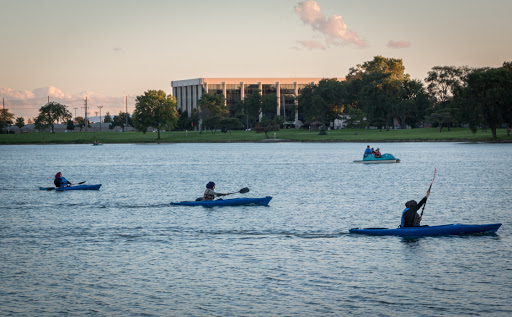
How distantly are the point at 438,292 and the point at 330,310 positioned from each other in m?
4.31

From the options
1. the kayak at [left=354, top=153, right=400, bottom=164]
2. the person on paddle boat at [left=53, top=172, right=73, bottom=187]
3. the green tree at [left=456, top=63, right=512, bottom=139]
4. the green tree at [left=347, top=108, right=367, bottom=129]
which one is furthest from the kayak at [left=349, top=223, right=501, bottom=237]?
the green tree at [left=347, top=108, right=367, bottom=129]

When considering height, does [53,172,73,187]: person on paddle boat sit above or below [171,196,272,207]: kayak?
above

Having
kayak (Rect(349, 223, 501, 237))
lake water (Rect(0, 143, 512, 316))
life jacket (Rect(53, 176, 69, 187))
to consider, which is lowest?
lake water (Rect(0, 143, 512, 316))

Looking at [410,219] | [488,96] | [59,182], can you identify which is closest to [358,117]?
[488,96]

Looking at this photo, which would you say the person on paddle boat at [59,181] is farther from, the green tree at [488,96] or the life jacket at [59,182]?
the green tree at [488,96]

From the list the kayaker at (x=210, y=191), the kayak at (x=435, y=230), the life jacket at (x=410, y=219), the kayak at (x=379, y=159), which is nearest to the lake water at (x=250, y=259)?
the kayak at (x=435, y=230)

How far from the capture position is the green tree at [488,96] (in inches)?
5084

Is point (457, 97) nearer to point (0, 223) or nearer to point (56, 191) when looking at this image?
point (56, 191)

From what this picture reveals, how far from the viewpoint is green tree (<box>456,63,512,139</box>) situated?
129125mm

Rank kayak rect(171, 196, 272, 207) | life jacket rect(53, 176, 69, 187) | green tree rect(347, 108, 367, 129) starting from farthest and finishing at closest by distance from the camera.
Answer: green tree rect(347, 108, 367, 129) → life jacket rect(53, 176, 69, 187) → kayak rect(171, 196, 272, 207)

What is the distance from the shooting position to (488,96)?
12875 cm

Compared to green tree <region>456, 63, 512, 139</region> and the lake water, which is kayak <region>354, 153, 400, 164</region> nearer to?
the lake water

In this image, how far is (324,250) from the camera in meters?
29.0

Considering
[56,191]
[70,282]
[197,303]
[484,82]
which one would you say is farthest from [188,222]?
[484,82]
